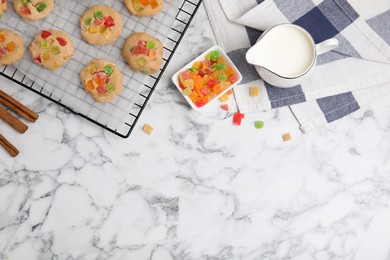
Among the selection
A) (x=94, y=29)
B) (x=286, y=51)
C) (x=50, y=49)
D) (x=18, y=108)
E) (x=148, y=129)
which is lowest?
(x=18, y=108)

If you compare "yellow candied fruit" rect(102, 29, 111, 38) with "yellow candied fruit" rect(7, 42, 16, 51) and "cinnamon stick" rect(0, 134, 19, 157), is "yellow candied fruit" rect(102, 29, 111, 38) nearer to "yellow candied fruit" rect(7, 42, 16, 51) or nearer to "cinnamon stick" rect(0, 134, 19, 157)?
"yellow candied fruit" rect(7, 42, 16, 51)

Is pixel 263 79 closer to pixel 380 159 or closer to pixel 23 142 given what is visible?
pixel 380 159

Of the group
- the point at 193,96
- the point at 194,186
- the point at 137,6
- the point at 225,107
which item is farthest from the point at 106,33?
the point at 194,186

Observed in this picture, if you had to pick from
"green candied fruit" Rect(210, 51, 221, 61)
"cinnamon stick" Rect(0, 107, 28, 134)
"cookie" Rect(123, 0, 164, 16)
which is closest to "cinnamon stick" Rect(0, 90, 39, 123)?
"cinnamon stick" Rect(0, 107, 28, 134)

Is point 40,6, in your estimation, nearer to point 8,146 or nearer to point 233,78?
point 8,146

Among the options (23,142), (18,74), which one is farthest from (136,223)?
(18,74)

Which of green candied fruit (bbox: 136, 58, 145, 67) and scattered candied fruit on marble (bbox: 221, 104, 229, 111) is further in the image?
scattered candied fruit on marble (bbox: 221, 104, 229, 111)
